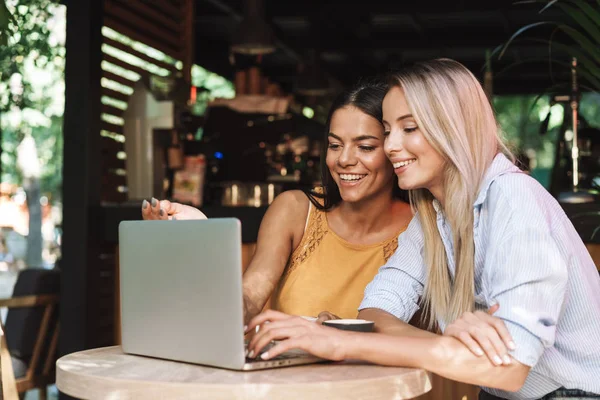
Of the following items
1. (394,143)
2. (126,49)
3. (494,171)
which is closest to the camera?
(494,171)

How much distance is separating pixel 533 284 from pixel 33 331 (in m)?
3.16

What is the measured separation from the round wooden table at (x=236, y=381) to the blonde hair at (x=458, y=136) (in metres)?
0.38

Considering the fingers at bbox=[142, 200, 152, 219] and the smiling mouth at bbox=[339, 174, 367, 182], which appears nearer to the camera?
the fingers at bbox=[142, 200, 152, 219]

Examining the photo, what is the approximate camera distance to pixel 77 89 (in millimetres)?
4461

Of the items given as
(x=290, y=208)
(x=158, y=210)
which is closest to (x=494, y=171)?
(x=158, y=210)

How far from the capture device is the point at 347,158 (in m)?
2.58

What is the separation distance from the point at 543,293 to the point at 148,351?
0.83 meters

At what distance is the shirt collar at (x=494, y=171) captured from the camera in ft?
6.23

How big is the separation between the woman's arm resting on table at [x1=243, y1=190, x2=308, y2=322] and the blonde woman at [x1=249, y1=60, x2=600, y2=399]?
0.50m

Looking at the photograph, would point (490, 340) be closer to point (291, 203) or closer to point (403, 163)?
point (403, 163)

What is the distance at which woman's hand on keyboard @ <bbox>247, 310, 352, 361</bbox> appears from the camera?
1676mm

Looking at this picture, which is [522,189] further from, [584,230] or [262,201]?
[262,201]

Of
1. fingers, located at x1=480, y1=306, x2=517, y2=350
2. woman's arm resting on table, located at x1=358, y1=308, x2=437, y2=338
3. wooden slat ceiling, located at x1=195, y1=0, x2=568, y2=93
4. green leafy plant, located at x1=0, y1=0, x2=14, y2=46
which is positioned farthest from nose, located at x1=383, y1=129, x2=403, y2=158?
wooden slat ceiling, located at x1=195, y1=0, x2=568, y2=93

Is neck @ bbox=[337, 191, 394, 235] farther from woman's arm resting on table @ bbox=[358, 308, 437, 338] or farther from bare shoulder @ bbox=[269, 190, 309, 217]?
woman's arm resting on table @ bbox=[358, 308, 437, 338]
